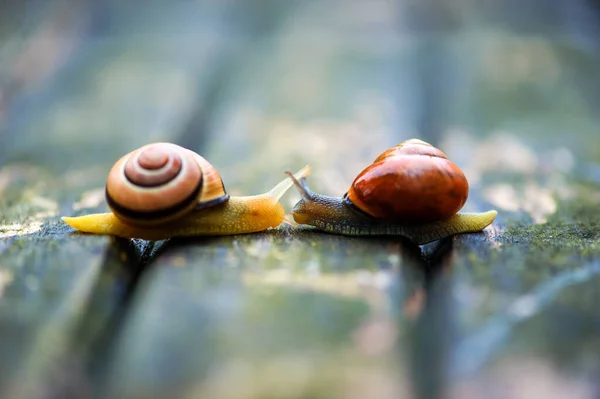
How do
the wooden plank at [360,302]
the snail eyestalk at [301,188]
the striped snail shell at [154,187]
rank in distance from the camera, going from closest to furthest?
1. the wooden plank at [360,302]
2. the striped snail shell at [154,187]
3. the snail eyestalk at [301,188]

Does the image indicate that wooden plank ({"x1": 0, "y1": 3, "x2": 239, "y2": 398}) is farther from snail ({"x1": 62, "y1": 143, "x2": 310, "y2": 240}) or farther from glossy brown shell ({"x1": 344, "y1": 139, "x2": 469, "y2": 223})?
glossy brown shell ({"x1": 344, "y1": 139, "x2": 469, "y2": 223})

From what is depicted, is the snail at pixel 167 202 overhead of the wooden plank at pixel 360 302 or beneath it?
overhead

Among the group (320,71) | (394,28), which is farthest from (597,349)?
(394,28)

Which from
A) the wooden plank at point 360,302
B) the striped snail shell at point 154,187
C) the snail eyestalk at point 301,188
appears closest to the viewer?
the wooden plank at point 360,302

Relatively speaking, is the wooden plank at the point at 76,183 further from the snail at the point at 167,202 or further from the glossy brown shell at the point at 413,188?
the glossy brown shell at the point at 413,188

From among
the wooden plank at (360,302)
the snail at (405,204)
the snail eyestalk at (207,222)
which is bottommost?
the wooden plank at (360,302)

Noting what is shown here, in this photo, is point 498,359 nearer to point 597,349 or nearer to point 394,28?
point 597,349

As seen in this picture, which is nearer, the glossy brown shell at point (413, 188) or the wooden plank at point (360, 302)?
the wooden plank at point (360, 302)

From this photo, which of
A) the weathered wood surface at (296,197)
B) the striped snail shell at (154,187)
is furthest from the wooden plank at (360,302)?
the striped snail shell at (154,187)
